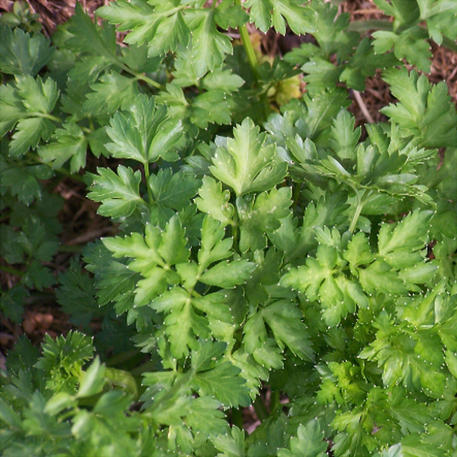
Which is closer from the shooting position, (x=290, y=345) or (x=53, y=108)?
(x=290, y=345)

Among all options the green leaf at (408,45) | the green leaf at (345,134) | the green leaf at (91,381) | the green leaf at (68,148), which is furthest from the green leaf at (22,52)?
Result: the green leaf at (91,381)

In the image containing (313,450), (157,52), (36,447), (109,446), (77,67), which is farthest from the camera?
(77,67)

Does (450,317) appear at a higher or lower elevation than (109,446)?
lower

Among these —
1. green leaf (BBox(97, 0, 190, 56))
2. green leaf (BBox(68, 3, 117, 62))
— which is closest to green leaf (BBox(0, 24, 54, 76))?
green leaf (BBox(68, 3, 117, 62))

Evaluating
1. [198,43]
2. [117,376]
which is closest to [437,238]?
[198,43]

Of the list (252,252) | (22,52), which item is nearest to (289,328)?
(252,252)

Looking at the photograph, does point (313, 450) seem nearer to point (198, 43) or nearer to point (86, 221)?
point (198, 43)
